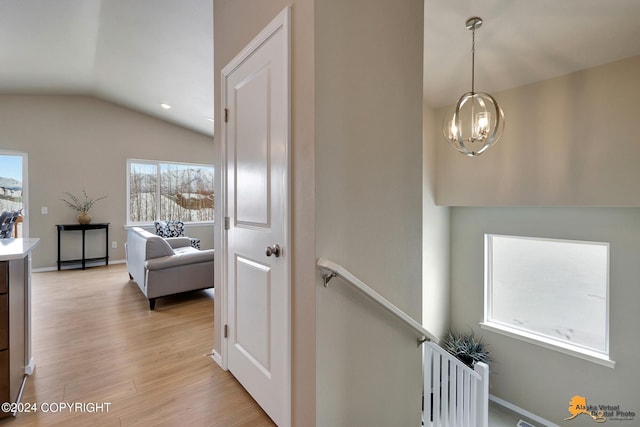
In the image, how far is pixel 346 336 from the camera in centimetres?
140

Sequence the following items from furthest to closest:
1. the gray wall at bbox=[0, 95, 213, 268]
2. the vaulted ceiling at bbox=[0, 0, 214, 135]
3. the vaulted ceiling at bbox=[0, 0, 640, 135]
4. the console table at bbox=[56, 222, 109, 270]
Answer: the console table at bbox=[56, 222, 109, 270], the gray wall at bbox=[0, 95, 213, 268], the vaulted ceiling at bbox=[0, 0, 214, 135], the vaulted ceiling at bbox=[0, 0, 640, 135]

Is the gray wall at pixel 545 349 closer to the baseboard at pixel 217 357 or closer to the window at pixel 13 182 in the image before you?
the baseboard at pixel 217 357

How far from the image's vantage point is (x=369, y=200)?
1498mm

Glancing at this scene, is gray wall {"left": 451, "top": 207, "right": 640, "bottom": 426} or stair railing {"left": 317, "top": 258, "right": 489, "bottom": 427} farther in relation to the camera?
gray wall {"left": 451, "top": 207, "right": 640, "bottom": 426}

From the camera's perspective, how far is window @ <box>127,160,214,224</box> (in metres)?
6.32

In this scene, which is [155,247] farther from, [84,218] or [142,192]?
[142,192]

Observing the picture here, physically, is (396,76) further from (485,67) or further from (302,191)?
(485,67)

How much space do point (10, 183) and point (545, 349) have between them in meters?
8.51

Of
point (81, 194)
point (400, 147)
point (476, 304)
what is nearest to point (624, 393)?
point (476, 304)

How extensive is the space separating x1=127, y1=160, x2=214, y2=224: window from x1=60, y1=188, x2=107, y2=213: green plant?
2.07 ft

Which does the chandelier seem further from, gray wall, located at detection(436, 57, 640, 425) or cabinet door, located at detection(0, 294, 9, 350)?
cabinet door, located at detection(0, 294, 9, 350)

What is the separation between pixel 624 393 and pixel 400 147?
3.98 m

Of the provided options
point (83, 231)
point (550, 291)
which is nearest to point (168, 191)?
point (83, 231)

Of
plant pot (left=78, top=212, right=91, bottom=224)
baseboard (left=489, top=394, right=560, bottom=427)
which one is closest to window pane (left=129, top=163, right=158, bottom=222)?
plant pot (left=78, top=212, right=91, bottom=224)
